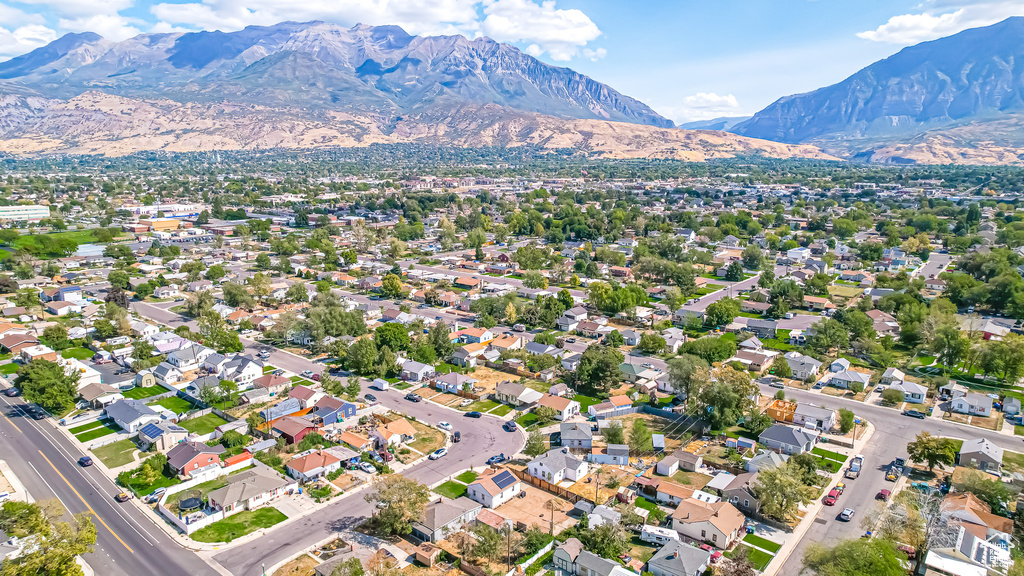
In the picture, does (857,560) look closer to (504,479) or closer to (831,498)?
(831,498)

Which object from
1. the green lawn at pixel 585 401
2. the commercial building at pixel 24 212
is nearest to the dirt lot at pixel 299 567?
the green lawn at pixel 585 401

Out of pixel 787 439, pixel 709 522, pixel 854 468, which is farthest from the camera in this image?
pixel 787 439

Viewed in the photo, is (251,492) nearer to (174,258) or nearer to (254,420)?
(254,420)

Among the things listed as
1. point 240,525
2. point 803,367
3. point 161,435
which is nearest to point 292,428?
point 161,435

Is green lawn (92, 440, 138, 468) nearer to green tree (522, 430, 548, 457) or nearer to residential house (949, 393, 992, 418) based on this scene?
green tree (522, 430, 548, 457)

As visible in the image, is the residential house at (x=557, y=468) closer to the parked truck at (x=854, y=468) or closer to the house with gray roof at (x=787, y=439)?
the house with gray roof at (x=787, y=439)
